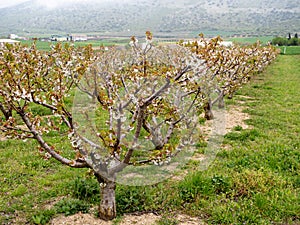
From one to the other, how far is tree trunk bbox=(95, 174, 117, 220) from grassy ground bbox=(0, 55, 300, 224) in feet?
1.04

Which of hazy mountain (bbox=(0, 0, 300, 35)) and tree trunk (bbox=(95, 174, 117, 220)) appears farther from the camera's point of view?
hazy mountain (bbox=(0, 0, 300, 35))

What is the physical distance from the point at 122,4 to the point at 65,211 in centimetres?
765

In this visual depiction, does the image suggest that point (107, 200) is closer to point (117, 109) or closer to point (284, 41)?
point (117, 109)

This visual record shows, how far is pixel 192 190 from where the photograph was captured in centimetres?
598

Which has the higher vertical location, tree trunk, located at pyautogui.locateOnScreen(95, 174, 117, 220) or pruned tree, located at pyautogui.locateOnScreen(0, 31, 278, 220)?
pruned tree, located at pyautogui.locateOnScreen(0, 31, 278, 220)

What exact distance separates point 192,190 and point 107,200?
65.5 inches

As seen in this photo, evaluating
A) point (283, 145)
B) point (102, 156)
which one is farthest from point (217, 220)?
point (283, 145)

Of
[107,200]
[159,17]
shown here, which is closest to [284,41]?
[159,17]

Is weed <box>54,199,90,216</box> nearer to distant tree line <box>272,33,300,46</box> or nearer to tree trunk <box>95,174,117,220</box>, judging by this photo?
tree trunk <box>95,174,117,220</box>

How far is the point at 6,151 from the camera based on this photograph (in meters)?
8.27

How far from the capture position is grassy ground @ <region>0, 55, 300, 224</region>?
17.7 ft

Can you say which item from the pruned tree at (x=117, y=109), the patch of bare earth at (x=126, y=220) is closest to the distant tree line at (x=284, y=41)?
the pruned tree at (x=117, y=109)

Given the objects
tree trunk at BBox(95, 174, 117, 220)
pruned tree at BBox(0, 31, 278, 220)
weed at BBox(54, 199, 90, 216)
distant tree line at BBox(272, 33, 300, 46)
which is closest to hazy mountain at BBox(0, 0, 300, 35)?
pruned tree at BBox(0, 31, 278, 220)

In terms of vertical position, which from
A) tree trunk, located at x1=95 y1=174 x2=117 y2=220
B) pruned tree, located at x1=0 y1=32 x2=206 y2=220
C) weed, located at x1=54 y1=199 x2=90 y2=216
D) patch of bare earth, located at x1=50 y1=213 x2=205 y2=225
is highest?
pruned tree, located at x1=0 y1=32 x2=206 y2=220
